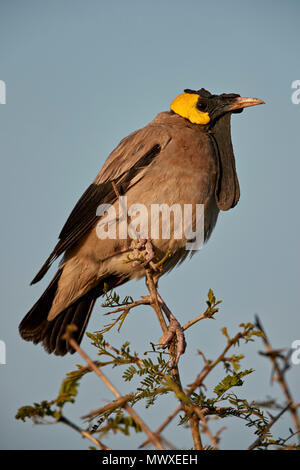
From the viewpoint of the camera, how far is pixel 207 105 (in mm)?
5430

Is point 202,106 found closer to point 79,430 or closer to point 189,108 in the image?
point 189,108

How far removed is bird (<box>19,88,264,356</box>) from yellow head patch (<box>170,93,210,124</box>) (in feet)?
0.03

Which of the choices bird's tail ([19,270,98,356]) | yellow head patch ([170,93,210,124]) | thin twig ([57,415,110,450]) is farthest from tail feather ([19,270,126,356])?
thin twig ([57,415,110,450])

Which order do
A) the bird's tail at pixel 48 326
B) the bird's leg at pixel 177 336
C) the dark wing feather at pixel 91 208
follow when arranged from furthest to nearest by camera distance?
the bird's tail at pixel 48 326, the dark wing feather at pixel 91 208, the bird's leg at pixel 177 336

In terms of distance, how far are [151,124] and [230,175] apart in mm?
1066

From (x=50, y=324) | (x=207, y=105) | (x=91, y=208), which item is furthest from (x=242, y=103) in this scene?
(x=50, y=324)

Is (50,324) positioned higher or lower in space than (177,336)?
higher

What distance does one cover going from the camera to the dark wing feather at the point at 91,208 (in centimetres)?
487

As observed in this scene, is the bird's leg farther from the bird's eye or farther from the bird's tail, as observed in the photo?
the bird's eye

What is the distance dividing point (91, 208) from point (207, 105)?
5.26ft

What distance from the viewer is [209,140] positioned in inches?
201

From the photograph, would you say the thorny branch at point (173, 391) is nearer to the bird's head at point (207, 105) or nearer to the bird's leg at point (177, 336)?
the bird's leg at point (177, 336)

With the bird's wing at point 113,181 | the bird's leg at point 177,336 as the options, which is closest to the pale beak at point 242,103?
the bird's wing at point 113,181
